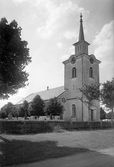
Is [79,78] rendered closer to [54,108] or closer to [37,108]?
[54,108]

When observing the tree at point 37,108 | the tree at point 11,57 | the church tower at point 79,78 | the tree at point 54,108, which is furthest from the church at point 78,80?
A: the tree at point 11,57

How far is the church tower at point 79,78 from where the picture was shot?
37.7 m

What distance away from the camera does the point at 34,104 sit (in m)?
38.6

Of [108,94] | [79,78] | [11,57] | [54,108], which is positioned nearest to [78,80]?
[79,78]

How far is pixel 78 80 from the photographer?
38500 mm

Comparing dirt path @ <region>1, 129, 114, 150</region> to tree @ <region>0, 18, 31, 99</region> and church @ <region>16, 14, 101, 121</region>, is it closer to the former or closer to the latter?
tree @ <region>0, 18, 31, 99</region>

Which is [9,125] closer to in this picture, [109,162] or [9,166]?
[9,166]

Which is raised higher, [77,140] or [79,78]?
[79,78]

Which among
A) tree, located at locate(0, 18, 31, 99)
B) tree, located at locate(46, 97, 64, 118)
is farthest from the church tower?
tree, located at locate(0, 18, 31, 99)

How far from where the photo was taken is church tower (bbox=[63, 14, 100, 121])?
37656mm

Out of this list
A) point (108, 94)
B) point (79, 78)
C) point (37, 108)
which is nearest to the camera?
point (108, 94)

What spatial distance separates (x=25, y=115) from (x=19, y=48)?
109 ft

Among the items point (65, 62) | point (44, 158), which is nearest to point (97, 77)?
point (65, 62)

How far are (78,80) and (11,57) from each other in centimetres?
2632
